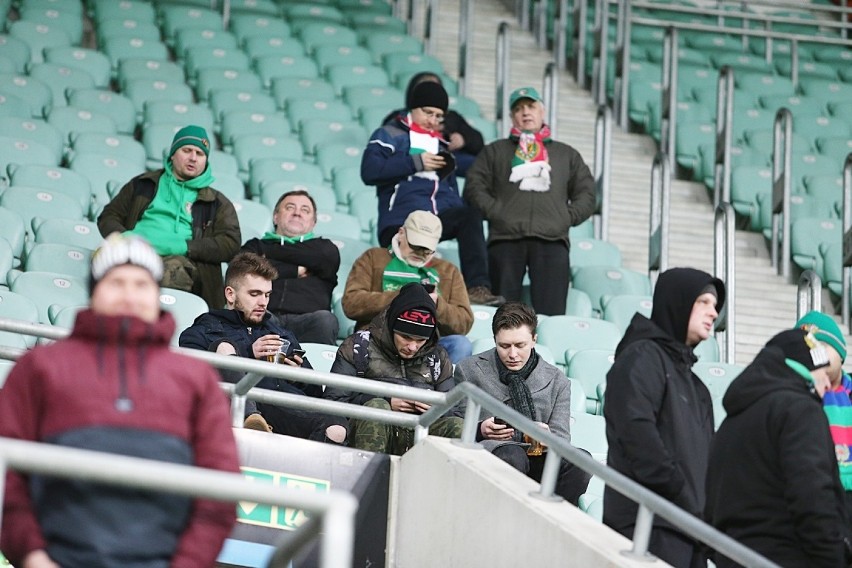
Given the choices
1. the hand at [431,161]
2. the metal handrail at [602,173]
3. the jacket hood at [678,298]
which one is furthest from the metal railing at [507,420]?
the metal handrail at [602,173]

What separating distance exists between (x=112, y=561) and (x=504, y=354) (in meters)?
3.15

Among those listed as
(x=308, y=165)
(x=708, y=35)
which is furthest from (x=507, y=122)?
(x=708, y=35)

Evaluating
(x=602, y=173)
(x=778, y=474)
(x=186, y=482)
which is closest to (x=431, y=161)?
(x=602, y=173)

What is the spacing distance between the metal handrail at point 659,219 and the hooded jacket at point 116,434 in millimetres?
6149

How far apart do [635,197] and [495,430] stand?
5.24 meters

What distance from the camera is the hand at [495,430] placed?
5840 millimetres

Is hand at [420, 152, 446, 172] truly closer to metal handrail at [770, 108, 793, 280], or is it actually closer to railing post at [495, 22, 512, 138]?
metal handrail at [770, 108, 793, 280]

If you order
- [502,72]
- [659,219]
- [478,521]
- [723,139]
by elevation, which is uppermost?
[502,72]

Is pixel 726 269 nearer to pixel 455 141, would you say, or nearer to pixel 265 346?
pixel 455 141

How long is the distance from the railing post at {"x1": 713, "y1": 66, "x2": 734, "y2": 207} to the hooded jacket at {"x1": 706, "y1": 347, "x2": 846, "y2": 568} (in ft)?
19.6

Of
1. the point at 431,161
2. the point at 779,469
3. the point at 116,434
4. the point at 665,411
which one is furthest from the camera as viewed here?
the point at 431,161

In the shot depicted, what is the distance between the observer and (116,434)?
3.18 m

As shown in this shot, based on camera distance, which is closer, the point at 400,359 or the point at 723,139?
the point at 400,359

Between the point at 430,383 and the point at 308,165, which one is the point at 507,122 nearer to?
the point at 308,165
